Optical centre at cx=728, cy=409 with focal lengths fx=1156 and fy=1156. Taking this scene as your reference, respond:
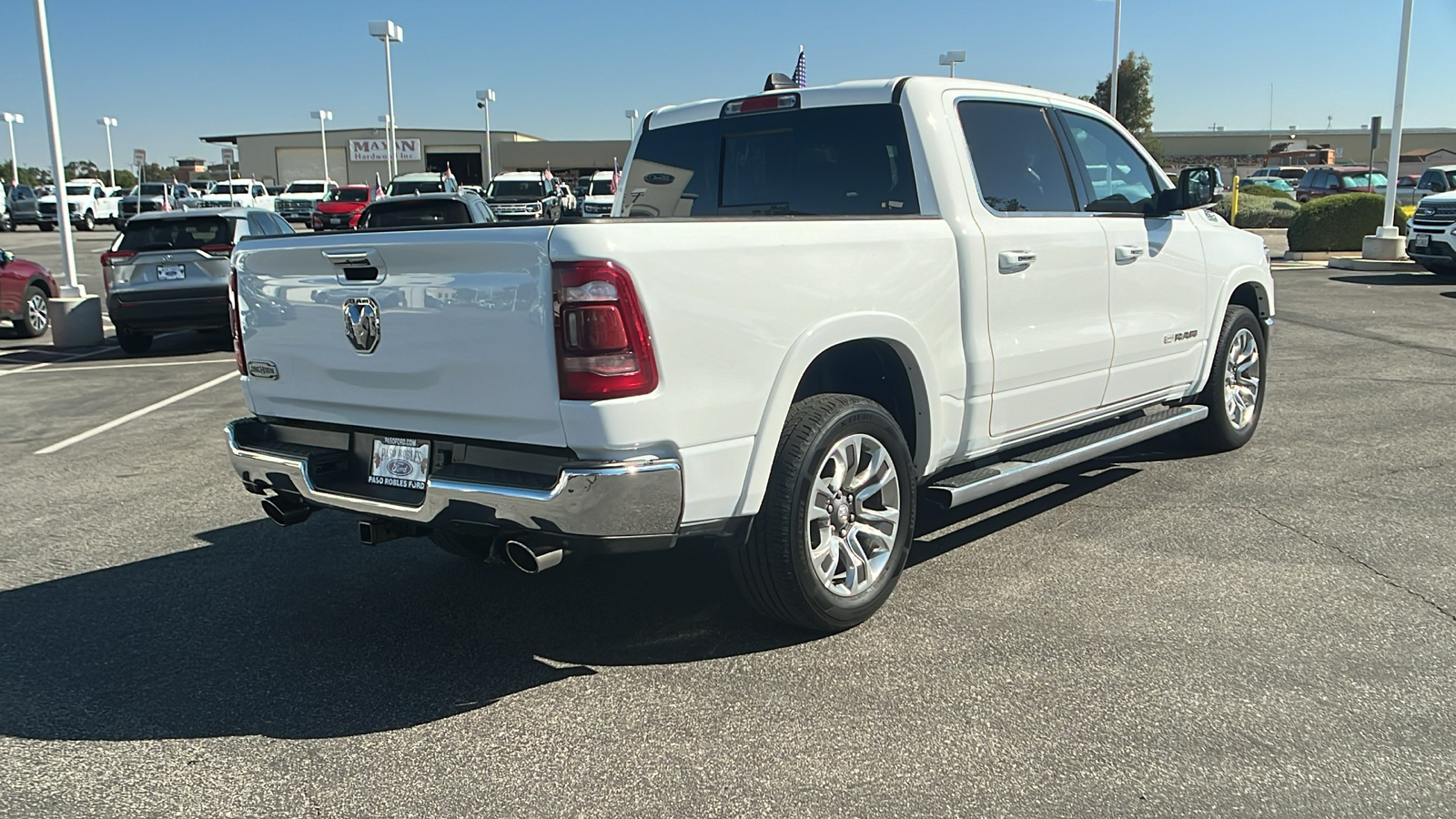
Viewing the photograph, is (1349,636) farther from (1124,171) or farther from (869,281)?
(1124,171)

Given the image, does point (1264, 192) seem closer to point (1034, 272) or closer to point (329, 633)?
point (1034, 272)

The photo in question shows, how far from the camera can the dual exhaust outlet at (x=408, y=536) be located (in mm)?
3628

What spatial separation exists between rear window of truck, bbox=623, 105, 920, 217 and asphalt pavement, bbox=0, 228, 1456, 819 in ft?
5.41

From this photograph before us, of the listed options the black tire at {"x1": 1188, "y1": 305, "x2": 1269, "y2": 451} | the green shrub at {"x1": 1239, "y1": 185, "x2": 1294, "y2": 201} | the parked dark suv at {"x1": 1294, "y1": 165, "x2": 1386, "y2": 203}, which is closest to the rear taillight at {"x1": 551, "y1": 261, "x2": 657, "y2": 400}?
the black tire at {"x1": 1188, "y1": 305, "x2": 1269, "y2": 451}

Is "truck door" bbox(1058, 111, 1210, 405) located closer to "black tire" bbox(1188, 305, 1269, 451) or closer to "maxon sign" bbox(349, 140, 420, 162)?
"black tire" bbox(1188, 305, 1269, 451)

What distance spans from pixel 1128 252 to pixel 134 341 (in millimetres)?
11636

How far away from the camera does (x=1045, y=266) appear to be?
512cm

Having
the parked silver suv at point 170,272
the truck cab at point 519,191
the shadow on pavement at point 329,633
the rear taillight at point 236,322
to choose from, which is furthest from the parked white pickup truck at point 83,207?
the rear taillight at point 236,322

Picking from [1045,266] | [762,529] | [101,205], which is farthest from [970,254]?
[101,205]

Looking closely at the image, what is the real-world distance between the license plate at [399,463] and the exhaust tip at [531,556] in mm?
452

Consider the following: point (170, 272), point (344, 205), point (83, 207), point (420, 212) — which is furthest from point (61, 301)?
point (83, 207)

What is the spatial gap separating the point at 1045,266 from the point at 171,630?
3.93 meters

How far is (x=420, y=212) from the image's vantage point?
38.6ft

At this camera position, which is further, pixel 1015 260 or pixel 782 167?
pixel 782 167
